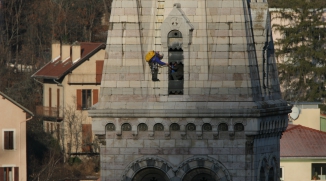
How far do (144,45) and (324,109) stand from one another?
87996mm

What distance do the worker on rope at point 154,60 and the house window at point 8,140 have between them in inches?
2532

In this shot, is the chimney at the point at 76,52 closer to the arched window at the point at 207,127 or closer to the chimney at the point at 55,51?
the chimney at the point at 55,51

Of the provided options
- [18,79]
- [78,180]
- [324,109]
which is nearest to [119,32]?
[78,180]

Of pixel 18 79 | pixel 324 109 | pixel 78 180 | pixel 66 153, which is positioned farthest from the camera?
pixel 18 79

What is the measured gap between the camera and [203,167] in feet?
189

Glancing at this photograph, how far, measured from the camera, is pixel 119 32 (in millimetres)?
57594

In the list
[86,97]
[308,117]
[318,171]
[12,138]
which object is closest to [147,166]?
[318,171]

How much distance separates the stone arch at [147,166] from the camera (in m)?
57.7

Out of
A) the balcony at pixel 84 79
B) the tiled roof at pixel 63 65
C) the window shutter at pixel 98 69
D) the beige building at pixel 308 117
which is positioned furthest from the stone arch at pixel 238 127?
the tiled roof at pixel 63 65

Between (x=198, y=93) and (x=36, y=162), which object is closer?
(x=198, y=93)

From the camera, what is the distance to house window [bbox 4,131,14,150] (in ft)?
397

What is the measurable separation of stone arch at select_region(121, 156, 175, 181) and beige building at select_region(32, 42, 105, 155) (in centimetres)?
7410

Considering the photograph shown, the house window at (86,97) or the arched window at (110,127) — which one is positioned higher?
the house window at (86,97)

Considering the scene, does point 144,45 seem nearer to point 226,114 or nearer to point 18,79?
point 226,114
